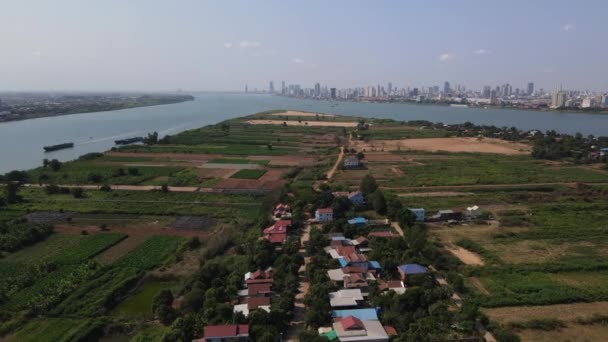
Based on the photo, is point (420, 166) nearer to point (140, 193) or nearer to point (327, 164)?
point (327, 164)

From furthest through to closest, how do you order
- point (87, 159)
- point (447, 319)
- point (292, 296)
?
point (87, 159)
point (292, 296)
point (447, 319)

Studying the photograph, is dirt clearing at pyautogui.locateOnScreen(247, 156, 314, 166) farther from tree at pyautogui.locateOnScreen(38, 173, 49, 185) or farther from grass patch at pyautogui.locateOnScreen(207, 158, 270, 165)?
tree at pyautogui.locateOnScreen(38, 173, 49, 185)

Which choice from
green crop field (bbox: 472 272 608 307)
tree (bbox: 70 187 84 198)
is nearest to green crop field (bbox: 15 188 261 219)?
tree (bbox: 70 187 84 198)

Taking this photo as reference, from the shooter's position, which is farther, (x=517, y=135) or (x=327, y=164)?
(x=517, y=135)

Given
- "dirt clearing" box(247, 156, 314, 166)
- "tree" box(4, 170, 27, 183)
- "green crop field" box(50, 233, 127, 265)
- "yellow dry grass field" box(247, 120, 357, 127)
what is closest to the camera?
"green crop field" box(50, 233, 127, 265)

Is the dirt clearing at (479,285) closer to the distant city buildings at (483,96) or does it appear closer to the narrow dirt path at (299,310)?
the narrow dirt path at (299,310)

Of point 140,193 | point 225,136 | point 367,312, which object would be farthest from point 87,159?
point 367,312
